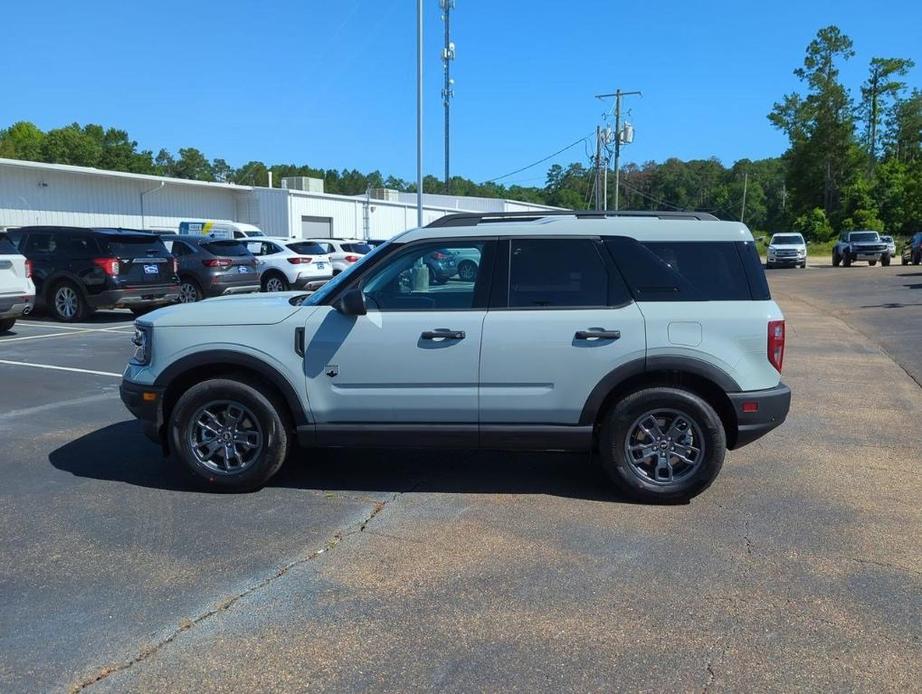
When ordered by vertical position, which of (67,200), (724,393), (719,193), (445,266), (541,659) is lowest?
(541,659)

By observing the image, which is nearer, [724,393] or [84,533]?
[84,533]

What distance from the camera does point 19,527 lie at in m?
4.65

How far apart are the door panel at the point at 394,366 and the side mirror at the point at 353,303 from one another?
96 mm

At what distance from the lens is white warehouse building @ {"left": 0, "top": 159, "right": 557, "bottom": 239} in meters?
30.2

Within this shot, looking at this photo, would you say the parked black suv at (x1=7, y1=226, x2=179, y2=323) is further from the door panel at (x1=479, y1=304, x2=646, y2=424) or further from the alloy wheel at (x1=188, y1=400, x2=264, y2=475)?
the door panel at (x1=479, y1=304, x2=646, y2=424)

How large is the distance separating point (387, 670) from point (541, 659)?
639mm

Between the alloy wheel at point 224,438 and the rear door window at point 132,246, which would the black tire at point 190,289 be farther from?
the alloy wheel at point 224,438

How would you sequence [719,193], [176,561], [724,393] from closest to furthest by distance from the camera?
[176,561] → [724,393] → [719,193]

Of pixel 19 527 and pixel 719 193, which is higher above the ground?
pixel 719 193

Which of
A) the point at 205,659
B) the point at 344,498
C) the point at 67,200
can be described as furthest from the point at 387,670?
the point at 67,200

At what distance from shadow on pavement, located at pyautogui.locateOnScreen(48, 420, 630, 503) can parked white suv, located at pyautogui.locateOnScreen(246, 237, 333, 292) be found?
46.1ft

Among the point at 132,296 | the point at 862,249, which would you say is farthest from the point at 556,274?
the point at 862,249

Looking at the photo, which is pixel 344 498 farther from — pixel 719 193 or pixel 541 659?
pixel 719 193

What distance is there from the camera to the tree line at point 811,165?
69875mm
